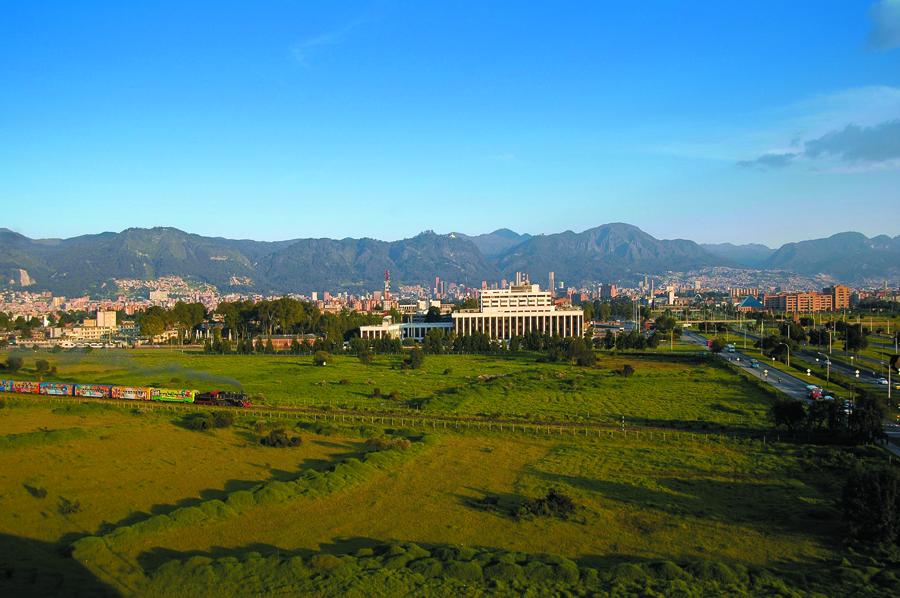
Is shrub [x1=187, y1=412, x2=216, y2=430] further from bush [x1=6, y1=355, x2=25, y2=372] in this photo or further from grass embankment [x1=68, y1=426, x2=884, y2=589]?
bush [x1=6, y1=355, x2=25, y2=372]

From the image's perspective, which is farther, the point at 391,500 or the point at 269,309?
the point at 269,309

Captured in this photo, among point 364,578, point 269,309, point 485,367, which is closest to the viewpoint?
point 364,578

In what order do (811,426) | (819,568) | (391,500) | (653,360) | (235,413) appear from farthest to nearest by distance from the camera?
(653,360)
(235,413)
(811,426)
(391,500)
(819,568)

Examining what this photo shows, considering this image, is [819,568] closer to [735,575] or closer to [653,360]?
[735,575]

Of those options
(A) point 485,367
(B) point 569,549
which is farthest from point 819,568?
(A) point 485,367

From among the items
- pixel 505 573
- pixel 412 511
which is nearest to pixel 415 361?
pixel 412 511

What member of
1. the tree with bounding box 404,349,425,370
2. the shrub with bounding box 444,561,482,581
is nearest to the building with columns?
the tree with bounding box 404,349,425,370

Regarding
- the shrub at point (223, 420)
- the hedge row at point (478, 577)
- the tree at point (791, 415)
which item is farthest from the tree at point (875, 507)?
the shrub at point (223, 420)

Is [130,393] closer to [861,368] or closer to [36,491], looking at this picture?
[36,491]
